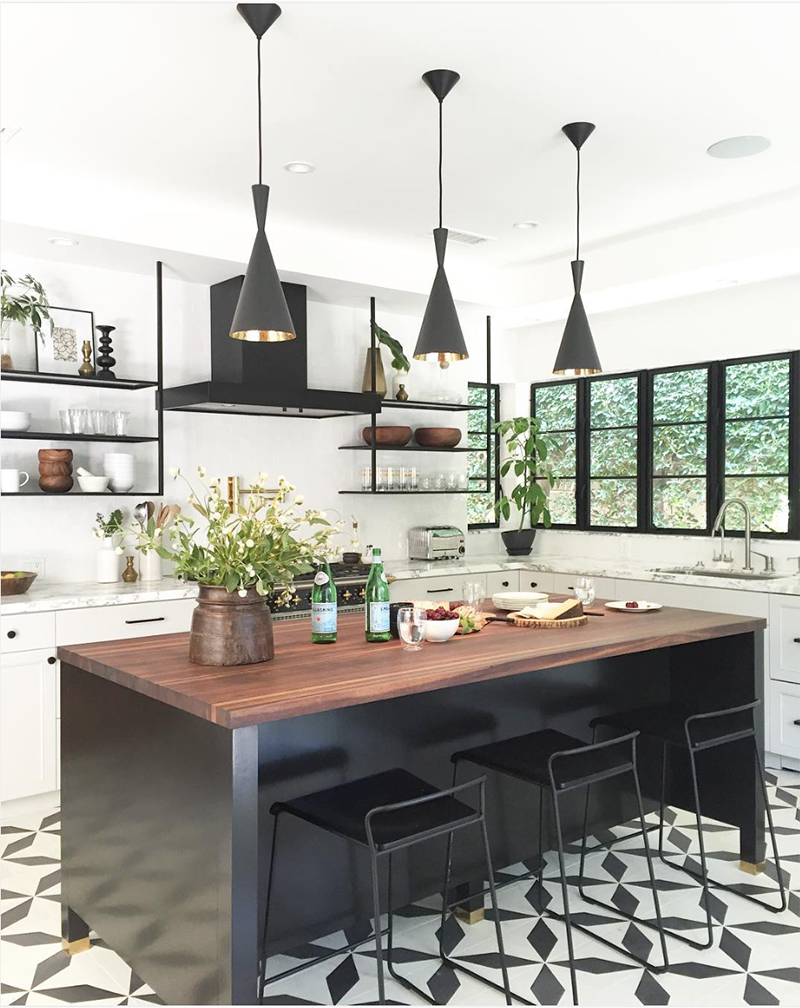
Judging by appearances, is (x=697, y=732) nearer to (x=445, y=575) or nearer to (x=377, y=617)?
(x=377, y=617)

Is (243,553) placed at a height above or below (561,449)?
below

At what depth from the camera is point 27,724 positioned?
404 cm

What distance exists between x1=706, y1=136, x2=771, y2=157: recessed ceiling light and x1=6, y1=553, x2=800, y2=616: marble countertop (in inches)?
84.1

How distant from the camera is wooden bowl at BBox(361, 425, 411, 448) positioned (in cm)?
580

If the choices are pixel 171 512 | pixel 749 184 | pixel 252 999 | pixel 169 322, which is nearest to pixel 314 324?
pixel 169 322

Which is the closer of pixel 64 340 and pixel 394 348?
pixel 64 340

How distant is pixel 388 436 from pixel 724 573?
2.24 metres

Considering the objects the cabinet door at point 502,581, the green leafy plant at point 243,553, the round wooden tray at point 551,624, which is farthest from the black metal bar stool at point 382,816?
the cabinet door at point 502,581

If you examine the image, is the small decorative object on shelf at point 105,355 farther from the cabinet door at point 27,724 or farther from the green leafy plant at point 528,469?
the green leafy plant at point 528,469

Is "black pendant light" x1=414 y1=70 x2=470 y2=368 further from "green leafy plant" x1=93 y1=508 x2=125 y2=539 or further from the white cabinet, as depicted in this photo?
the white cabinet

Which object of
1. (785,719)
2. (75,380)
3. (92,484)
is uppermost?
(75,380)

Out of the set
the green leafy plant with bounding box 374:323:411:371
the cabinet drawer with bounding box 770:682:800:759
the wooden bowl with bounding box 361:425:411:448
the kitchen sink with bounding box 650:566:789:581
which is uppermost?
the green leafy plant with bounding box 374:323:411:371

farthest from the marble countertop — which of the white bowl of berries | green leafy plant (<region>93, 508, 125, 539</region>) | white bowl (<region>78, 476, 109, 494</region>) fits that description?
the white bowl of berries

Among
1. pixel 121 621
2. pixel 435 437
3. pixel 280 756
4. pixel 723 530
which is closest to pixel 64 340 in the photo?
pixel 121 621
